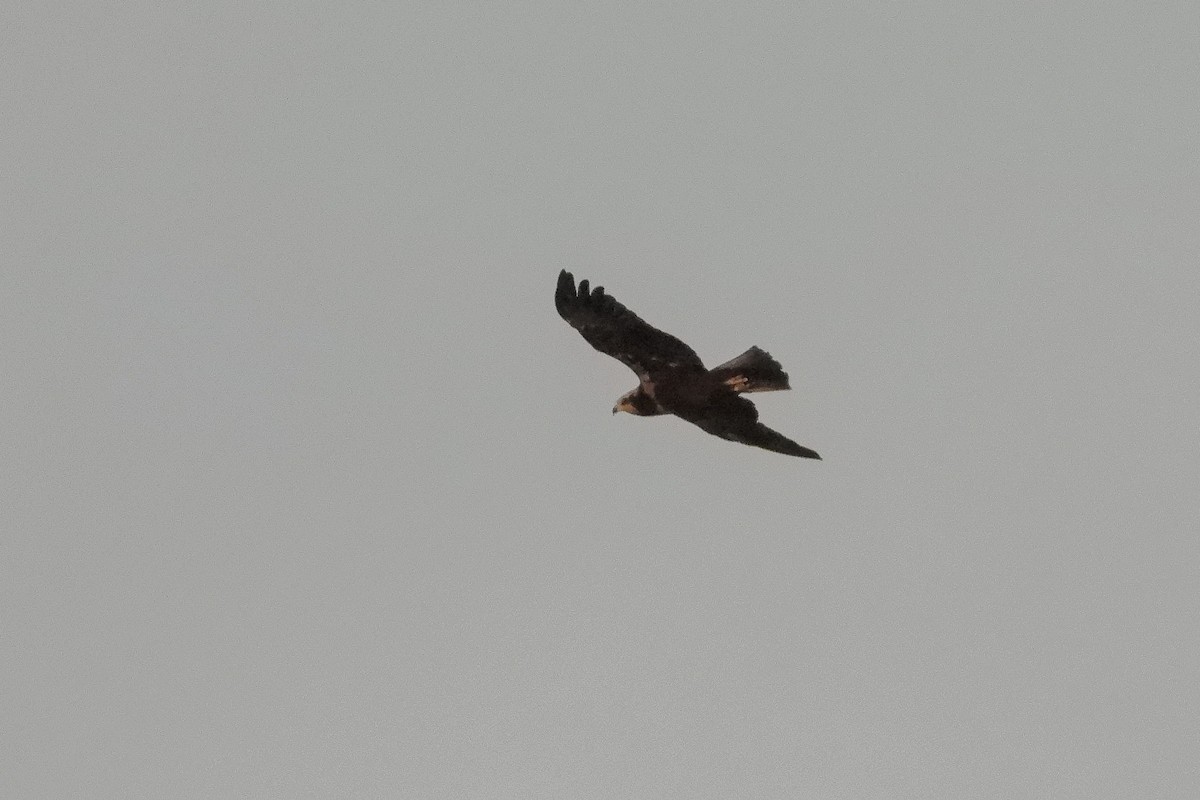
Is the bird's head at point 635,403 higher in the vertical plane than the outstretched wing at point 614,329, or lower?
lower

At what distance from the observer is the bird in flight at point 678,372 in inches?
658

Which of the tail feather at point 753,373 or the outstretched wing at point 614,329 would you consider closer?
the tail feather at point 753,373

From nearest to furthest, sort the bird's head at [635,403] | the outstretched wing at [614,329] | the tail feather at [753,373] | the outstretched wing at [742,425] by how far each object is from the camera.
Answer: the tail feather at [753,373], the outstretched wing at [614,329], the outstretched wing at [742,425], the bird's head at [635,403]

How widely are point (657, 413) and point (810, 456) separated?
6.83ft

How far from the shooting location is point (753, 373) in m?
16.6

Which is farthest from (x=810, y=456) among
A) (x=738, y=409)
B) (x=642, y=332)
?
(x=642, y=332)

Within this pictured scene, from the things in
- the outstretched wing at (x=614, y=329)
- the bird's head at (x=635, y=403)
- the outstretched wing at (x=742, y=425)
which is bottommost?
the outstretched wing at (x=742, y=425)

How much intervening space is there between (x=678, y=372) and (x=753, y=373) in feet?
3.53

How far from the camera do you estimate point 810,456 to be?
56.1ft

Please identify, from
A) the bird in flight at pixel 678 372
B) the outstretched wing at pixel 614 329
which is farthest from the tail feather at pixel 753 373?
the outstretched wing at pixel 614 329

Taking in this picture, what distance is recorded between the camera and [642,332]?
17.0 m

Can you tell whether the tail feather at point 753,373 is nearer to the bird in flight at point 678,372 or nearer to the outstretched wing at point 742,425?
the bird in flight at point 678,372

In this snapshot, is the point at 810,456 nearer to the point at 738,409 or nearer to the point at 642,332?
the point at 738,409

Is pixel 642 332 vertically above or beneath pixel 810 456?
above
